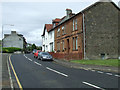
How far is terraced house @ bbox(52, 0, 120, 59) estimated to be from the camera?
23.4 meters

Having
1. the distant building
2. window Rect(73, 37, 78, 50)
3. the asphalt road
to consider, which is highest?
the distant building

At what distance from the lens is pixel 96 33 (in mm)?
23953

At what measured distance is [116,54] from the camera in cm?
2455

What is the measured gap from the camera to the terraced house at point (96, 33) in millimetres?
23375

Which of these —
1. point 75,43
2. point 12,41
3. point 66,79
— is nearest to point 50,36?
point 75,43

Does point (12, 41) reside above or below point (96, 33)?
above

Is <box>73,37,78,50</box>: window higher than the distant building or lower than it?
lower

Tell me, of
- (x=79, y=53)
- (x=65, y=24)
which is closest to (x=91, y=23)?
(x=79, y=53)

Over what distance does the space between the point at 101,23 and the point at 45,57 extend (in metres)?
10.9

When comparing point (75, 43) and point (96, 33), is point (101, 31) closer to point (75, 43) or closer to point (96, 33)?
point (96, 33)

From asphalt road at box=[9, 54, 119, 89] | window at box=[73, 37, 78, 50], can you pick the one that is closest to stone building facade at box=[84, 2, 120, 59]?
window at box=[73, 37, 78, 50]

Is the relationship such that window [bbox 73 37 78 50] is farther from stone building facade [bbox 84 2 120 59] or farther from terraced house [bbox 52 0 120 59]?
stone building facade [bbox 84 2 120 59]

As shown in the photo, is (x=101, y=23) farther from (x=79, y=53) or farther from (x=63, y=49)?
(x=63, y=49)

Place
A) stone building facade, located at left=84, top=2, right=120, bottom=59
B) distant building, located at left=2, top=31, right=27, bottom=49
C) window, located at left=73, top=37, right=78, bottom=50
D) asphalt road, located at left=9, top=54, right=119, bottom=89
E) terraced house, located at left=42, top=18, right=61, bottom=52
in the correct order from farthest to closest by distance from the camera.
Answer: distant building, located at left=2, top=31, right=27, bottom=49, terraced house, located at left=42, top=18, right=61, bottom=52, window, located at left=73, top=37, right=78, bottom=50, stone building facade, located at left=84, top=2, right=120, bottom=59, asphalt road, located at left=9, top=54, right=119, bottom=89
